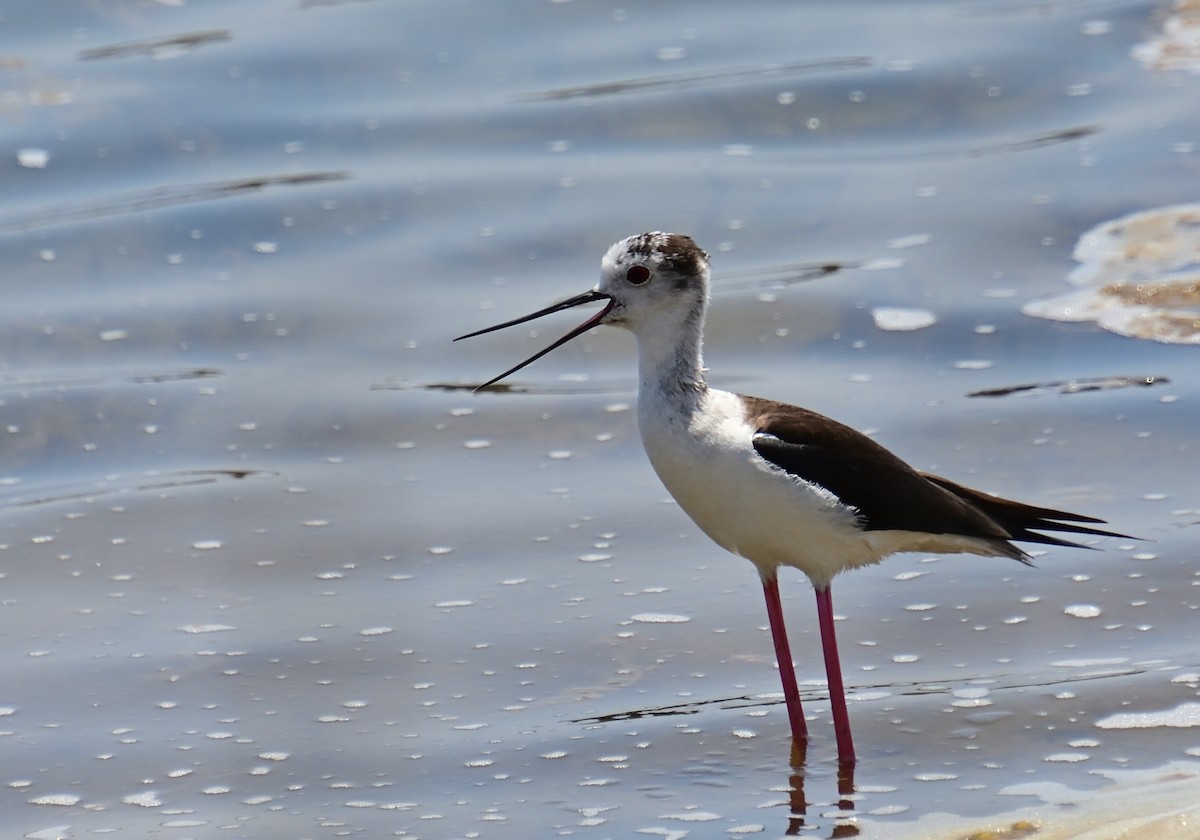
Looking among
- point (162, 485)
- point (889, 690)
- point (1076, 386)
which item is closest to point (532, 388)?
point (162, 485)

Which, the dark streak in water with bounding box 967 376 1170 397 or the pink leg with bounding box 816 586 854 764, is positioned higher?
the dark streak in water with bounding box 967 376 1170 397

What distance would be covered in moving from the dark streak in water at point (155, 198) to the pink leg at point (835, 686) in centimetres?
649

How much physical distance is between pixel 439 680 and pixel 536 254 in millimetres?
4464

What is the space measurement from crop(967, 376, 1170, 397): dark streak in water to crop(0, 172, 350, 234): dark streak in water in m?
4.72

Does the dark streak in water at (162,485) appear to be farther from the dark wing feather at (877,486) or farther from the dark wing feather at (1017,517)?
the dark wing feather at (1017,517)

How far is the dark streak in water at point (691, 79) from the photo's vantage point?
40.7ft

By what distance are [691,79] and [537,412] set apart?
4776 millimetres

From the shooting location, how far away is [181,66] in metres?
12.7

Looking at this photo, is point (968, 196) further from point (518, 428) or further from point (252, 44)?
point (252, 44)

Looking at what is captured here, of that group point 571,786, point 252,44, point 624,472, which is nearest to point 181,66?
point 252,44

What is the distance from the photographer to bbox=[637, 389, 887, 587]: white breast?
206 inches

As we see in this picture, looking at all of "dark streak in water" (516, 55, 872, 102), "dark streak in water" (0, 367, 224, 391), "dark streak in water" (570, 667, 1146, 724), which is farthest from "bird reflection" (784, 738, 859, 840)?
"dark streak in water" (516, 55, 872, 102)

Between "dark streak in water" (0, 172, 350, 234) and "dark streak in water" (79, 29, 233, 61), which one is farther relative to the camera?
"dark streak in water" (79, 29, 233, 61)

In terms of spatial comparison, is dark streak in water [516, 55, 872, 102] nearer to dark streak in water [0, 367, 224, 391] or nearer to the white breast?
dark streak in water [0, 367, 224, 391]
